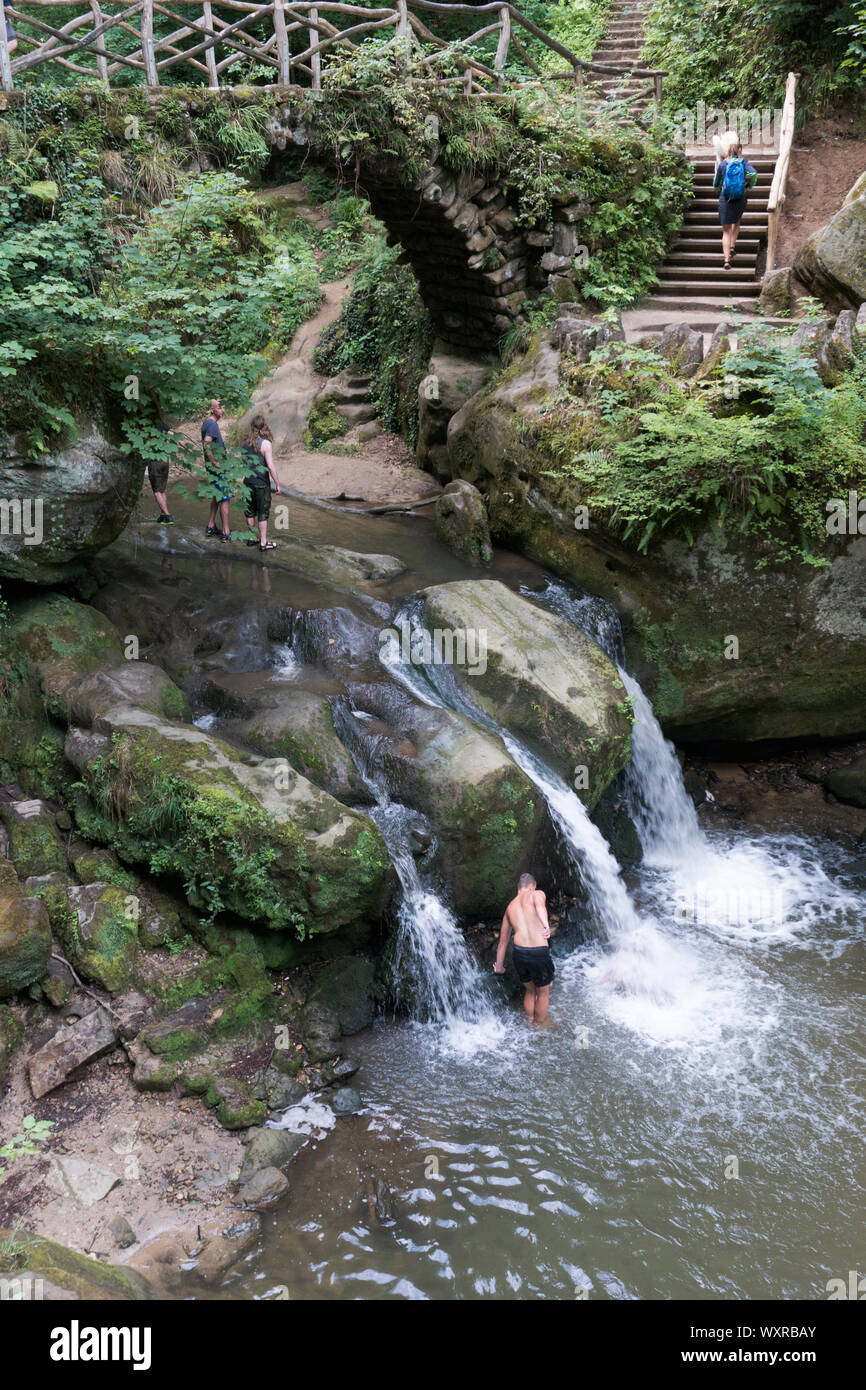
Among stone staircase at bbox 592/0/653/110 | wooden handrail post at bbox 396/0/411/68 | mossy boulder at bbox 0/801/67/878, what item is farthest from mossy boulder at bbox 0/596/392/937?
stone staircase at bbox 592/0/653/110

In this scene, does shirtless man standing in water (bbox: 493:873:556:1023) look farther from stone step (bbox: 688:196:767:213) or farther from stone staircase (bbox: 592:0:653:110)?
stone staircase (bbox: 592:0:653:110)

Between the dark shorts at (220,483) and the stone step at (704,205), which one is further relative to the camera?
the stone step at (704,205)

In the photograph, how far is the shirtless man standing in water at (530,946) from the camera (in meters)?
7.21

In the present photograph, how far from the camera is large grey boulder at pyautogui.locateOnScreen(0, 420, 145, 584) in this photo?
766cm

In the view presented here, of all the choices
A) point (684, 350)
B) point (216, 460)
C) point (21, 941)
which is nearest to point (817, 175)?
point (684, 350)

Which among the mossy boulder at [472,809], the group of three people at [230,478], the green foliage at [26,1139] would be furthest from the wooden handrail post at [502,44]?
the green foliage at [26,1139]

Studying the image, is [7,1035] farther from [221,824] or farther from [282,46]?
[282,46]

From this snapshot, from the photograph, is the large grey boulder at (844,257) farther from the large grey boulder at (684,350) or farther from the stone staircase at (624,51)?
the stone staircase at (624,51)

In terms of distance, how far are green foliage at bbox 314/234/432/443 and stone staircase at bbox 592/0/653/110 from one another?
178 inches

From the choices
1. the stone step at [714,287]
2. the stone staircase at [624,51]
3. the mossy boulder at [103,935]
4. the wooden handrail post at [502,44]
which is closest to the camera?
the mossy boulder at [103,935]

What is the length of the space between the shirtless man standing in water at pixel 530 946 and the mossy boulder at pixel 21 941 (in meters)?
3.36

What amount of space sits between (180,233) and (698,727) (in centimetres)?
723

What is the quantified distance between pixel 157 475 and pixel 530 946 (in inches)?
269

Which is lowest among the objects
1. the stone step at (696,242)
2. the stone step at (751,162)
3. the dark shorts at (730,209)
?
the stone step at (696,242)
